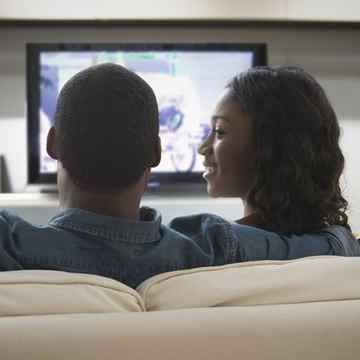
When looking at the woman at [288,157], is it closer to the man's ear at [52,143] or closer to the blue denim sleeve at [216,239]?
the blue denim sleeve at [216,239]

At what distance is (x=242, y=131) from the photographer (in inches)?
52.2

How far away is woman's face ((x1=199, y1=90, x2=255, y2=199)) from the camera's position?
132 cm

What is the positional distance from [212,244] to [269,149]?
0.38m

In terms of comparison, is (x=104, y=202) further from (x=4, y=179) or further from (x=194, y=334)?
(x=4, y=179)

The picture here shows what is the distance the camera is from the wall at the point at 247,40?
306 centimetres

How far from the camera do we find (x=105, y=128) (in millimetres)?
848

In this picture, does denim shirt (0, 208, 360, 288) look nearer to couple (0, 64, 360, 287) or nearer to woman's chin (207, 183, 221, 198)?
couple (0, 64, 360, 287)

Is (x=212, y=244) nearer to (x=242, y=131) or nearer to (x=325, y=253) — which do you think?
(x=325, y=253)

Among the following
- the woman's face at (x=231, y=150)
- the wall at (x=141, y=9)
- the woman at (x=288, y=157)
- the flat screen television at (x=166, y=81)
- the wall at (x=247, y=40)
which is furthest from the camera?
the wall at (x=247, y=40)

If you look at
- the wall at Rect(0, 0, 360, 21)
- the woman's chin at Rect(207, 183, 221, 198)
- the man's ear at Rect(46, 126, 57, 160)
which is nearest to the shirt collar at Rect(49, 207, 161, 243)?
the man's ear at Rect(46, 126, 57, 160)

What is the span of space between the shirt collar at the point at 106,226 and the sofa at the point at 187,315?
115mm

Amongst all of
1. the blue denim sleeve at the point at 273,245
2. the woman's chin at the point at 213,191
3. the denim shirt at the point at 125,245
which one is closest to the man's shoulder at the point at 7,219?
the denim shirt at the point at 125,245

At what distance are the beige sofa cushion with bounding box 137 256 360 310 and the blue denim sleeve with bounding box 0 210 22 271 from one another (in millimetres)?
181

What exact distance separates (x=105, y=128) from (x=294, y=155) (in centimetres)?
48
